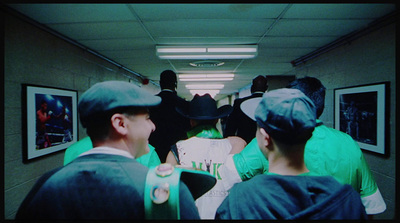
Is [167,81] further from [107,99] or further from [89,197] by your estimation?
[89,197]

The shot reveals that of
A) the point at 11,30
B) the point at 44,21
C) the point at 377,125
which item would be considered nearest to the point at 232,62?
the point at 377,125

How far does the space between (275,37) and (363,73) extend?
1.17 m

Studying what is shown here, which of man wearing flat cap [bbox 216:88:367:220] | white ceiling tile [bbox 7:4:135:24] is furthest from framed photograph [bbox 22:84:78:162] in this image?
man wearing flat cap [bbox 216:88:367:220]

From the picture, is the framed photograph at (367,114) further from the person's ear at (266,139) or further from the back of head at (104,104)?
the back of head at (104,104)

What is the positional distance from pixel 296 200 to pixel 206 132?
0.89 meters

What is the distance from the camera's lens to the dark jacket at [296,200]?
0.61m

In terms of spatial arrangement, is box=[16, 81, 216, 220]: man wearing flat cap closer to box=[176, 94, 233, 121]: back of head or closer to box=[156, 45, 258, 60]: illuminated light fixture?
box=[176, 94, 233, 121]: back of head

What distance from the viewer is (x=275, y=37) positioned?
266cm

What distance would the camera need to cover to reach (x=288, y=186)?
2.13ft

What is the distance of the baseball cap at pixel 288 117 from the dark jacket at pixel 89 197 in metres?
0.44

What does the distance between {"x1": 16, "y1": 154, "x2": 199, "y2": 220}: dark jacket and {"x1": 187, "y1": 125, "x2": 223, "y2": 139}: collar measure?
2.70ft

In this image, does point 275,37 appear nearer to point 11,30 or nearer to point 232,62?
point 232,62

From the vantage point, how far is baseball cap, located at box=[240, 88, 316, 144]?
28.6 inches

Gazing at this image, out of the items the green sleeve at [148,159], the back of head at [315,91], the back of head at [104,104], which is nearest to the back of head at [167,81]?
the green sleeve at [148,159]
